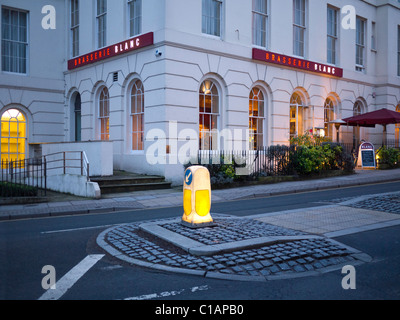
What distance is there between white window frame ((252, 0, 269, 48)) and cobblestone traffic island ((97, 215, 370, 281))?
14.2m

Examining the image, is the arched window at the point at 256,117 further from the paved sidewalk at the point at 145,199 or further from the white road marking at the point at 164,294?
the white road marking at the point at 164,294

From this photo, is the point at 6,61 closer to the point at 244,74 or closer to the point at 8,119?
the point at 8,119

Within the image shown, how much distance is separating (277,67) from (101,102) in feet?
30.0

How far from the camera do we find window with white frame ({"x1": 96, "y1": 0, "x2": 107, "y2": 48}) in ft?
65.8

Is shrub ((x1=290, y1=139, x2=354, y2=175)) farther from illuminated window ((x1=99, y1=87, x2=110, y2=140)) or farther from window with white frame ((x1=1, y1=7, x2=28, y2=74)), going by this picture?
window with white frame ((x1=1, y1=7, x2=28, y2=74))

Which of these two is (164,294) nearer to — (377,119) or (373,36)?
(377,119)

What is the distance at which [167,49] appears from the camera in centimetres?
1644

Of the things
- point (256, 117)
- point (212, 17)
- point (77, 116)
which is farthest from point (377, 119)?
point (77, 116)

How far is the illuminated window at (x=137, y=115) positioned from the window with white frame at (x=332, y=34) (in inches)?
478

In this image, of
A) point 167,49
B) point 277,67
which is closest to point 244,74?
point 277,67

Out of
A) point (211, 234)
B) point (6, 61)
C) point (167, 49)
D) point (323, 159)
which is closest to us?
point (211, 234)

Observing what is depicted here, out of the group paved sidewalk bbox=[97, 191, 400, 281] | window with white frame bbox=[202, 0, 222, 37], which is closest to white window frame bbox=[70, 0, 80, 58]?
window with white frame bbox=[202, 0, 222, 37]

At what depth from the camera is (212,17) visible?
18422 millimetres
